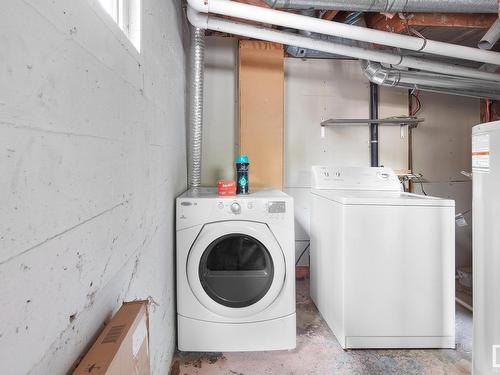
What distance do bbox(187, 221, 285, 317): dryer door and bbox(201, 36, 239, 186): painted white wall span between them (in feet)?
3.31

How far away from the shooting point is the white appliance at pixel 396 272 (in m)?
1.56

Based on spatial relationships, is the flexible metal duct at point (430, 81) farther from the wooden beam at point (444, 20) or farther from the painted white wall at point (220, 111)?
the painted white wall at point (220, 111)

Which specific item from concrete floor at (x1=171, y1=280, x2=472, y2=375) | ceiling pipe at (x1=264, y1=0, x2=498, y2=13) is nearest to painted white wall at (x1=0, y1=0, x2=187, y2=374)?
concrete floor at (x1=171, y1=280, x2=472, y2=375)

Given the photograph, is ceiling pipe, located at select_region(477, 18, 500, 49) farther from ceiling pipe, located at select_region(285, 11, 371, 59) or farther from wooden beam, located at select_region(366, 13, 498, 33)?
ceiling pipe, located at select_region(285, 11, 371, 59)

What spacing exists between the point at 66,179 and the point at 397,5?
1.92m

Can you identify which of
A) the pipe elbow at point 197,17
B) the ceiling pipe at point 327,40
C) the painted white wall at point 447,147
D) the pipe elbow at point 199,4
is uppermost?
the ceiling pipe at point 327,40

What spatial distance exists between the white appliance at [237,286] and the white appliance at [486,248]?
805 mm

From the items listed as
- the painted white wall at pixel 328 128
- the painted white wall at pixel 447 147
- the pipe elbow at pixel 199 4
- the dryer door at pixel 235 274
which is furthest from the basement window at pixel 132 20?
the painted white wall at pixel 447 147

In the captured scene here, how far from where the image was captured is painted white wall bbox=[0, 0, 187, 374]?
0.38m

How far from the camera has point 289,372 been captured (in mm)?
1454

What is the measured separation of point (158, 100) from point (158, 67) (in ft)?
0.47

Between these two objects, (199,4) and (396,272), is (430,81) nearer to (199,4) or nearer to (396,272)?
(396,272)

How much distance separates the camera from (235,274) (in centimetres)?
161

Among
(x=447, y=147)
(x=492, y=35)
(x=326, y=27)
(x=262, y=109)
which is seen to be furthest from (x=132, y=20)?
(x=447, y=147)
